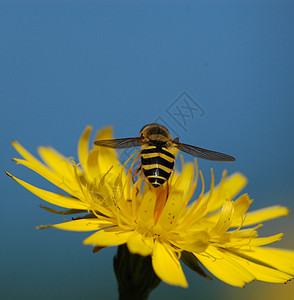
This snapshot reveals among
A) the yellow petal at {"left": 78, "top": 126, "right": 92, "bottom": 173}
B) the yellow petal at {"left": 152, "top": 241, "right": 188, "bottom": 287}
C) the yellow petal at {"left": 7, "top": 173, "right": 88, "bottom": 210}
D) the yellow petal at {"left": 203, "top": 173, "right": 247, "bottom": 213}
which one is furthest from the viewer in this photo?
the yellow petal at {"left": 203, "top": 173, "right": 247, "bottom": 213}

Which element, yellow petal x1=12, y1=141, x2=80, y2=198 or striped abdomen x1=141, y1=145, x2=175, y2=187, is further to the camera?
yellow petal x1=12, y1=141, x2=80, y2=198

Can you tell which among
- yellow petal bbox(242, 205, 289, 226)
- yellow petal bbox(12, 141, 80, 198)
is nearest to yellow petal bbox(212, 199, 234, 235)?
yellow petal bbox(242, 205, 289, 226)

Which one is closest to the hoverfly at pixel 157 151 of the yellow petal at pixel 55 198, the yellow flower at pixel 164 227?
the yellow flower at pixel 164 227

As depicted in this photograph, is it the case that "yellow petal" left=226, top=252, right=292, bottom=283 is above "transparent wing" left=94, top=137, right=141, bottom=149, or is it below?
below

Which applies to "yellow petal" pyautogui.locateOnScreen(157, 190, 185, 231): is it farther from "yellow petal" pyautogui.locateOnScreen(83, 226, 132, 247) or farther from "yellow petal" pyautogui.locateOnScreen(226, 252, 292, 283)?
"yellow petal" pyautogui.locateOnScreen(226, 252, 292, 283)

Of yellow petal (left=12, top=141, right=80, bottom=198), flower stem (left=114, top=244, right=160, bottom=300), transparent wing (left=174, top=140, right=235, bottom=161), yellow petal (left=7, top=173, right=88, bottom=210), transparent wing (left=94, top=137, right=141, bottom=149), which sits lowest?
flower stem (left=114, top=244, right=160, bottom=300)

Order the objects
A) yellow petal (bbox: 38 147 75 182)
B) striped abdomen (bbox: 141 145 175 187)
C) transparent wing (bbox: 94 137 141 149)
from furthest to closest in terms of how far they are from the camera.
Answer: yellow petal (bbox: 38 147 75 182)
transparent wing (bbox: 94 137 141 149)
striped abdomen (bbox: 141 145 175 187)

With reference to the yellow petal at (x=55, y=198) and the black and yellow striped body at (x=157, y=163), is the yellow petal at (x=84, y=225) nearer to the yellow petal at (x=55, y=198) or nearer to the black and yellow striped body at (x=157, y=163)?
the yellow petal at (x=55, y=198)

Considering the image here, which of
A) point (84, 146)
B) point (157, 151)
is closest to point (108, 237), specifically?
point (157, 151)

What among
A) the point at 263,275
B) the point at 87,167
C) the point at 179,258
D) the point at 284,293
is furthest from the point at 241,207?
the point at 284,293
